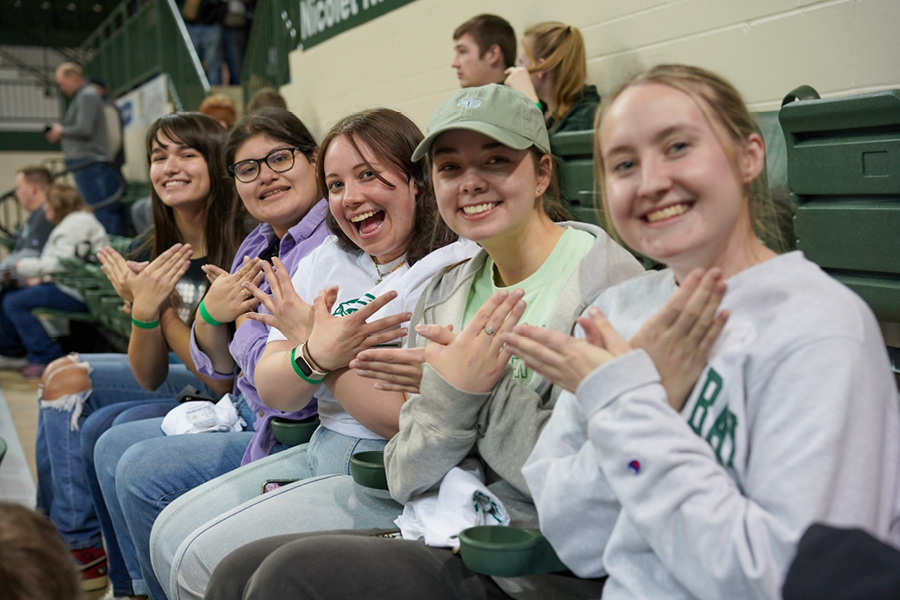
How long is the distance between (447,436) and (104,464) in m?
1.40

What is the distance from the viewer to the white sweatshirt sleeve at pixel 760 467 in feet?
2.80

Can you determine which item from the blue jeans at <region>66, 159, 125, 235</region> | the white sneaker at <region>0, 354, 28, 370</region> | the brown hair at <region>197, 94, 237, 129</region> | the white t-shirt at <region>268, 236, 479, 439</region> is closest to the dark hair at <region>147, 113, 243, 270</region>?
the white t-shirt at <region>268, 236, 479, 439</region>

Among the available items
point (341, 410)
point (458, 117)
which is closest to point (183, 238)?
point (341, 410)

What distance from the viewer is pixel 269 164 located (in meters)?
2.25

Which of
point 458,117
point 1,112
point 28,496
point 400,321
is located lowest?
point 28,496

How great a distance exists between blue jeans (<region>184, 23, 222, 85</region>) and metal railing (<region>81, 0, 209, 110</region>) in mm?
89

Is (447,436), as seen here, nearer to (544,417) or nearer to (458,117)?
(544,417)

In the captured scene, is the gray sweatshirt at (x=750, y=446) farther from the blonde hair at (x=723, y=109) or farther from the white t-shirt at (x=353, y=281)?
the white t-shirt at (x=353, y=281)

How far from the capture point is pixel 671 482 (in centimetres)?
92

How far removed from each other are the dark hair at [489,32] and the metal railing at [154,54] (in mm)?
4717

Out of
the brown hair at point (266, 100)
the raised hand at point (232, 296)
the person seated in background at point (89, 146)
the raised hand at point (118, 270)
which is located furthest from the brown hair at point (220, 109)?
the raised hand at point (232, 296)

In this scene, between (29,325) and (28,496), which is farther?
(29,325)

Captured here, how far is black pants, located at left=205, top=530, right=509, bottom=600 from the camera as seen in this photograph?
1192mm

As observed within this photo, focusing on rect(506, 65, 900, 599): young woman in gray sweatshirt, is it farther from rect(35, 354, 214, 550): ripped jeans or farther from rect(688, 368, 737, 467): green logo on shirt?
rect(35, 354, 214, 550): ripped jeans
